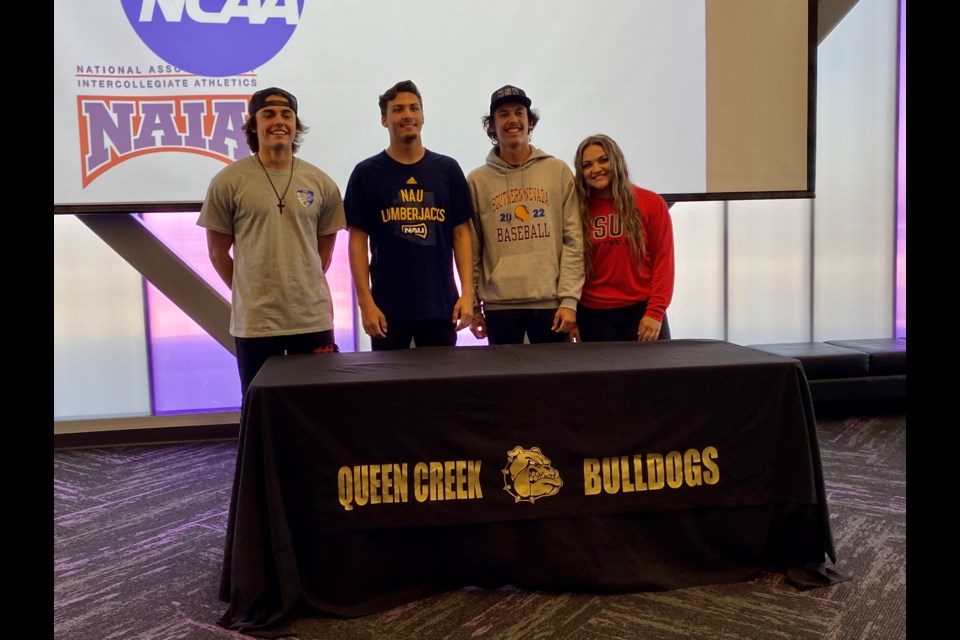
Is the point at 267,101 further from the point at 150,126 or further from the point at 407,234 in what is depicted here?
the point at 150,126

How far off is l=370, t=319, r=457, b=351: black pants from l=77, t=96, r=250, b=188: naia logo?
1427 mm

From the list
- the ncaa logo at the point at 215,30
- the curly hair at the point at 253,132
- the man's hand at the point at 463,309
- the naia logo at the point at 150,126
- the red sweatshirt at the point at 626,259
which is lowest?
the man's hand at the point at 463,309

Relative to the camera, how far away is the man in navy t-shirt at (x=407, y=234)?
2268 millimetres

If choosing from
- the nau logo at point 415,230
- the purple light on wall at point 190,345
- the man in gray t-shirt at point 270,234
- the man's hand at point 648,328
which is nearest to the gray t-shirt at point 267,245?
the man in gray t-shirt at point 270,234

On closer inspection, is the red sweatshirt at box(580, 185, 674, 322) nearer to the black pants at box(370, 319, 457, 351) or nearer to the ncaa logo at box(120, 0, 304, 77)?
the black pants at box(370, 319, 457, 351)

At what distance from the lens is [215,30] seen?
3.02 metres

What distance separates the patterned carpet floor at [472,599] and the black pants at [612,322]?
89cm

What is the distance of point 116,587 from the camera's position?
197cm

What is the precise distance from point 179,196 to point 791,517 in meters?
2.76

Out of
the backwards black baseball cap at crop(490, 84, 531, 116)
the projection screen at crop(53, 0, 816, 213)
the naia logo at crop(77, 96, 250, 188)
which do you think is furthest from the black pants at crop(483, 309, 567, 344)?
the naia logo at crop(77, 96, 250, 188)

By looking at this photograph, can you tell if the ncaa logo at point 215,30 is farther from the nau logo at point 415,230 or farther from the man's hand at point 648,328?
the man's hand at point 648,328

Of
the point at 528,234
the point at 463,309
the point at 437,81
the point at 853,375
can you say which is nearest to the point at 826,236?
the point at 853,375
